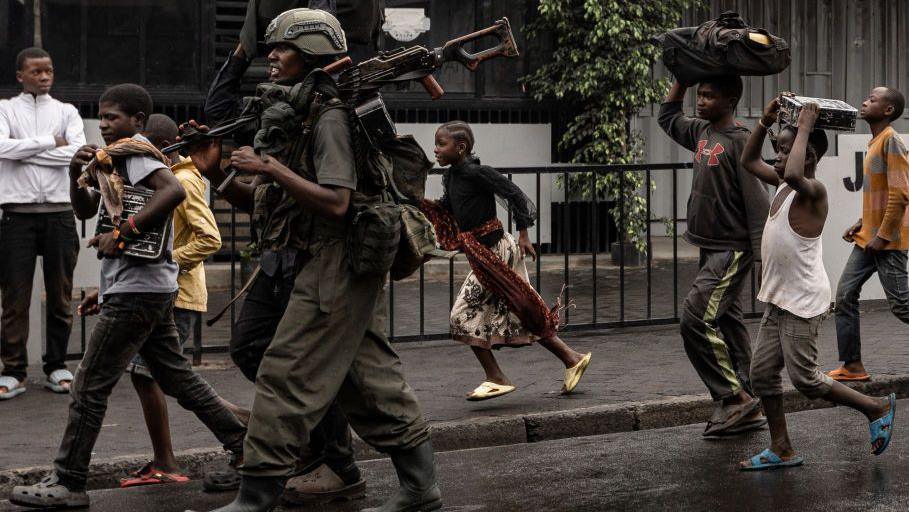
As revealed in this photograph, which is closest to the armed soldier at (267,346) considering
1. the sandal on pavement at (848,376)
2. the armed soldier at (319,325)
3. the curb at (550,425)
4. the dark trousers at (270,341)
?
the dark trousers at (270,341)

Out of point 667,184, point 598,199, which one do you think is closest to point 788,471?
point 598,199

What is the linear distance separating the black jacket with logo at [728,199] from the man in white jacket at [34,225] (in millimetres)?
3879

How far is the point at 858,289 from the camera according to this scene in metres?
9.32

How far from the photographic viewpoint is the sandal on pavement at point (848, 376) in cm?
891

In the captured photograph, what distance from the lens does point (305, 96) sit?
17.5 feet

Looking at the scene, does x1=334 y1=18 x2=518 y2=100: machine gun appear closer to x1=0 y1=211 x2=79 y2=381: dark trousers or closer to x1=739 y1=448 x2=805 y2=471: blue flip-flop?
x1=739 y1=448 x2=805 y2=471: blue flip-flop

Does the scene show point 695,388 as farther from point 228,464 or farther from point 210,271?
point 210,271

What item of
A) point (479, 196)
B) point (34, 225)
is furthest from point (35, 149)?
point (479, 196)

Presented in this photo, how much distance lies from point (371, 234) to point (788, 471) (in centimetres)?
248

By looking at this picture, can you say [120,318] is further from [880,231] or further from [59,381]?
[880,231]

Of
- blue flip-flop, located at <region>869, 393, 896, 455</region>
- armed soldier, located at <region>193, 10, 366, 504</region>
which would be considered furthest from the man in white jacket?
blue flip-flop, located at <region>869, 393, 896, 455</region>

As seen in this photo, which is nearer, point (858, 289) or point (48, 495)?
point (48, 495)

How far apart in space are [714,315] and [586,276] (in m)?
3.69

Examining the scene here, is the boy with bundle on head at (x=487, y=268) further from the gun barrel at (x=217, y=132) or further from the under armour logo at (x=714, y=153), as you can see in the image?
the gun barrel at (x=217, y=132)
